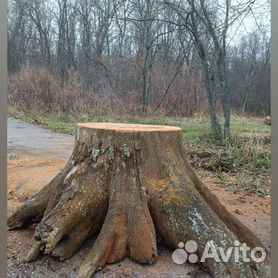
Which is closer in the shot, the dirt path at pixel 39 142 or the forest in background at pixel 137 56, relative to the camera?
the forest in background at pixel 137 56

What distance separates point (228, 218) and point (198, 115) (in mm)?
799

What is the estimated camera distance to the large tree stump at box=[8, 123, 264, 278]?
1.14m

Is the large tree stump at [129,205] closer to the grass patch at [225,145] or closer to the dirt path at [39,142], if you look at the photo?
the grass patch at [225,145]

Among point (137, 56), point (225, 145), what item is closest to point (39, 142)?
point (137, 56)

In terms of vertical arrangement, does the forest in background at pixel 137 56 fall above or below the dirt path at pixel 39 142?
above

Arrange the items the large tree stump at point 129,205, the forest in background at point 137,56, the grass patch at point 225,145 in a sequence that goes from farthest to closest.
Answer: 1. the grass patch at point 225,145
2. the forest in background at point 137,56
3. the large tree stump at point 129,205

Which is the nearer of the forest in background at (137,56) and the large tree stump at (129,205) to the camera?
the large tree stump at (129,205)

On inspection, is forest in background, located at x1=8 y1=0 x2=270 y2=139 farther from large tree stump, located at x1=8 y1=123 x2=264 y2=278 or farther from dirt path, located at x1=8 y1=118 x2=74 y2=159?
large tree stump, located at x1=8 y1=123 x2=264 y2=278

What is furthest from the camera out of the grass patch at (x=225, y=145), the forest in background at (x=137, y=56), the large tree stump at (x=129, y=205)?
the grass patch at (x=225, y=145)

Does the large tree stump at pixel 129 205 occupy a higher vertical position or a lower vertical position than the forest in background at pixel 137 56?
lower

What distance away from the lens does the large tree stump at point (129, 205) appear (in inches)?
44.9

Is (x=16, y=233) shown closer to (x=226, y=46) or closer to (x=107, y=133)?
(x=107, y=133)

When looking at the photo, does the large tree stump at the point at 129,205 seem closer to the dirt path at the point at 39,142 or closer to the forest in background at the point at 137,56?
the forest in background at the point at 137,56

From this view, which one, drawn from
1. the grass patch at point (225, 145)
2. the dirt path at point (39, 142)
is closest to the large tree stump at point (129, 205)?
the grass patch at point (225, 145)
